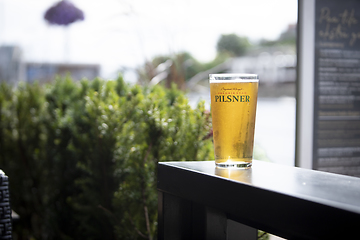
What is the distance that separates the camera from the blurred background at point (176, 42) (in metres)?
3.10

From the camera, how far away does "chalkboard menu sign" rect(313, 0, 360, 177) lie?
2.33 metres

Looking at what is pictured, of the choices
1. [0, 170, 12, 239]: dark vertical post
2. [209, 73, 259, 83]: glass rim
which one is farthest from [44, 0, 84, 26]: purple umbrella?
[209, 73, 259, 83]: glass rim

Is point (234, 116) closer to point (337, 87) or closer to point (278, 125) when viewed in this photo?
point (337, 87)

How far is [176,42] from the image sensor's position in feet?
10.8

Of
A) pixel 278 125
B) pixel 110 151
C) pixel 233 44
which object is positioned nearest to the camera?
pixel 110 151

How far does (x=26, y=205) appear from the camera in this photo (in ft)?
8.75

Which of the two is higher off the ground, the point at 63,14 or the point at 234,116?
the point at 63,14

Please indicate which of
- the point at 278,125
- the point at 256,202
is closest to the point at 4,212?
the point at 256,202

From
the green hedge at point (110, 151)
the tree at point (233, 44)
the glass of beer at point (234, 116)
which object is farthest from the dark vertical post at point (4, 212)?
the tree at point (233, 44)

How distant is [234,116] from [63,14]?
3.49 m

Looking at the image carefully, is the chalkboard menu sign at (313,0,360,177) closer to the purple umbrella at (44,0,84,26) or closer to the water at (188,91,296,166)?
the water at (188,91,296,166)

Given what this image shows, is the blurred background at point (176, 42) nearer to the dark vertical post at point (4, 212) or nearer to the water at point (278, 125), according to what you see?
the water at point (278, 125)

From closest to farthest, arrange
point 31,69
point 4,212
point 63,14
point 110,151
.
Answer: point 4,212, point 110,151, point 63,14, point 31,69

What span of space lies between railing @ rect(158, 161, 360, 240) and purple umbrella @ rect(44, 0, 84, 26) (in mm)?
3234
